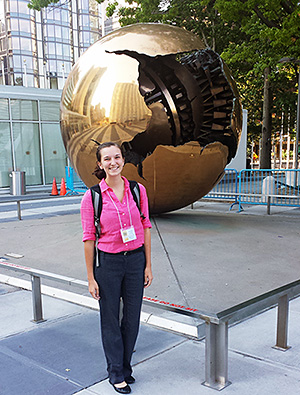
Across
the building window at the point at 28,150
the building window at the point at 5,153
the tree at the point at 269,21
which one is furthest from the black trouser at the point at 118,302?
the building window at the point at 28,150

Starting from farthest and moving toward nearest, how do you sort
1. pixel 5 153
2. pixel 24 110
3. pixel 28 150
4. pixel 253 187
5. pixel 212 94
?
pixel 28 150 → pixel 24 110 → pixel 5 153 → pixel 253 187 → pixel 212 94

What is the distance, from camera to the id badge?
2646 millimetres

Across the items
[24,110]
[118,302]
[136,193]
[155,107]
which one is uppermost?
[24,110]

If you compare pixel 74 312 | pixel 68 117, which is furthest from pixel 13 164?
pixel 74 312

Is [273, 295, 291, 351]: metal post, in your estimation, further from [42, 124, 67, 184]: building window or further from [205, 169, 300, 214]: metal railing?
[42, 124, 67, 184]: building window

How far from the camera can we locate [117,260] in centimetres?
270

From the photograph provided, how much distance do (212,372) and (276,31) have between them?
37.8ft

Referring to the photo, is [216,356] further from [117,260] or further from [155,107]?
[155,107]

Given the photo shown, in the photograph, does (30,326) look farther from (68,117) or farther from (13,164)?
(13,164)

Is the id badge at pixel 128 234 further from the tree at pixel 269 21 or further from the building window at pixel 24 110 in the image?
the building window at pixel 24 110

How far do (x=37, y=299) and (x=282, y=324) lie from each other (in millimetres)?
2266

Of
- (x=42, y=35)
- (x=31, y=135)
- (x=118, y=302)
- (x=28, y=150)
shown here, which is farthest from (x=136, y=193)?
(x=42, y=35)

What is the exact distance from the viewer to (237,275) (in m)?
5.04

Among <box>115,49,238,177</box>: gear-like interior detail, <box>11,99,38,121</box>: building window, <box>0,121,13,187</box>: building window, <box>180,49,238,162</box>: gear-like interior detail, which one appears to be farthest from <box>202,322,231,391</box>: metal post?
<box>11,99,38,121</box>: building window
